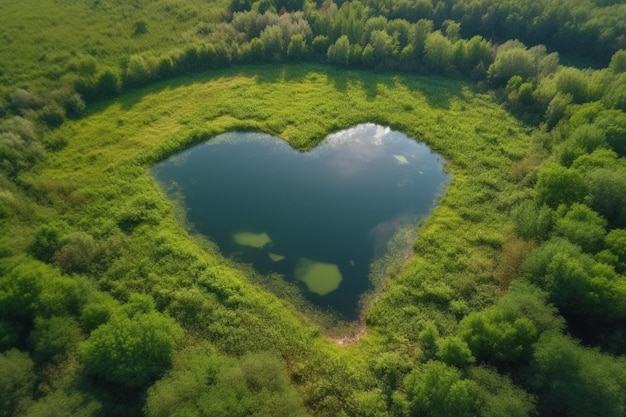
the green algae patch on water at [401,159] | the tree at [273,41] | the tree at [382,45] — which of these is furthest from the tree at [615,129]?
the tree at [273,41]

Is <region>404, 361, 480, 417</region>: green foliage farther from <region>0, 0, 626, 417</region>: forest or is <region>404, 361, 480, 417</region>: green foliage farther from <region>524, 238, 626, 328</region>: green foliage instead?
<region>524, 238, 626, 328</region>: green foliage

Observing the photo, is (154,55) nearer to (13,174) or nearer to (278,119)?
(278,119)

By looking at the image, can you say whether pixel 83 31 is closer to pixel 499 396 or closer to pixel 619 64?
pixel 499 396

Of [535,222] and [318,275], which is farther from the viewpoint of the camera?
[318,275]

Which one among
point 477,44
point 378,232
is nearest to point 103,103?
point 378,232

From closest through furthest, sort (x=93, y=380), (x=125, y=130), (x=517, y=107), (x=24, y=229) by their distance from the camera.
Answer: (x=93, y=380), (x=24, y=229), (x=125, y=130), (x=517, y=107)

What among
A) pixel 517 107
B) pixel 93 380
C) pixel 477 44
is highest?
pixel 477 44

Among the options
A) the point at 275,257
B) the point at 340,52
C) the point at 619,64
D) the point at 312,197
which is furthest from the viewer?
the point at 340,52

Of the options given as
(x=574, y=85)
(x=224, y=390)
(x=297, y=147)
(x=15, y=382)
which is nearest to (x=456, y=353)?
(x=224, y=390)
